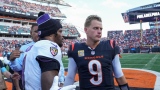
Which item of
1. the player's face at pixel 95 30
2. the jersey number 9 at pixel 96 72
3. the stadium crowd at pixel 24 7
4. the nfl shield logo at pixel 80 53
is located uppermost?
the stadium crowd at pixel 24 7

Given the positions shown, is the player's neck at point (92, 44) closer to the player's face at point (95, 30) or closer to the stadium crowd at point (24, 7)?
the player's face at point (95, 30)

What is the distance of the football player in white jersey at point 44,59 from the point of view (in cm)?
165

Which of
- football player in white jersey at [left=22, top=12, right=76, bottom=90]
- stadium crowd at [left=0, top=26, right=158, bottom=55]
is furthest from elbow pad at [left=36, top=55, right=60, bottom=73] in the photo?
stadium crowd at [left=0, top=26, right=158, bottom=55]

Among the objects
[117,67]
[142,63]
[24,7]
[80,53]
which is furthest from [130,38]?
[80,53]

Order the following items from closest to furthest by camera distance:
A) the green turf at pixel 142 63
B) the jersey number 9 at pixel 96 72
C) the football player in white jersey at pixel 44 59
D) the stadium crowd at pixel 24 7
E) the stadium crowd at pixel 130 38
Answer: the football player in white jersey at pixel 44 59 < the jersey number 9 at pixel 96 72 < the green turf at pixel 142 63 < the stadium crowd at pixel 24 7 < the stadium crowd at pixel 130 38

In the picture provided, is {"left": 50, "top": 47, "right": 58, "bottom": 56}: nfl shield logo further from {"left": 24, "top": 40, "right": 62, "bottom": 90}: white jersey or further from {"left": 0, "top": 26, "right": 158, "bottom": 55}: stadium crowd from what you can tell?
{"left": 0, "top": 26, "right": 158, "bottom": 55}: stadium crowd

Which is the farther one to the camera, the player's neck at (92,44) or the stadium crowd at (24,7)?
the stadium crowd at (24,7)

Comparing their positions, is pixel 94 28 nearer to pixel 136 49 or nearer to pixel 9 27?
pixel 136 49

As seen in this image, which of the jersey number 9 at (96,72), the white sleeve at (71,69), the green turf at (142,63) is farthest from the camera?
the green turf at (142,63)

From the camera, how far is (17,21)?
48.7 m

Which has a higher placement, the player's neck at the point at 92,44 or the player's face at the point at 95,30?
the player's face at the point at 95,30

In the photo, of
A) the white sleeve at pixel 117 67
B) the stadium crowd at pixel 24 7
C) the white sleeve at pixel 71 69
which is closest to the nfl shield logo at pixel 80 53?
the white sleeve at pixel 71 69

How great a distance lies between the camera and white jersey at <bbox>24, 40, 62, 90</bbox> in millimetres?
1726

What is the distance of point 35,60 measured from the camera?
1.79m
